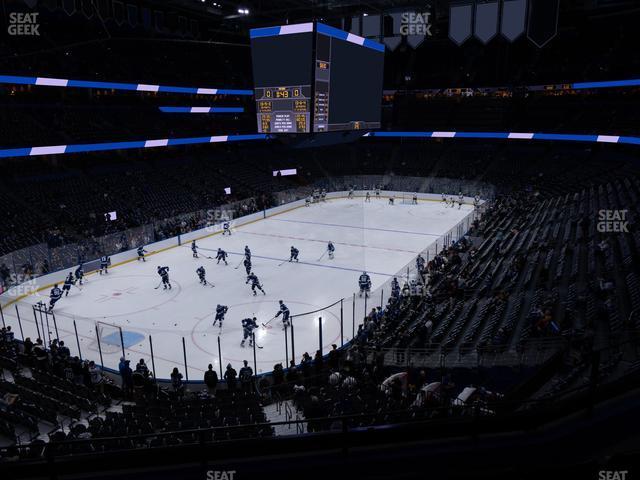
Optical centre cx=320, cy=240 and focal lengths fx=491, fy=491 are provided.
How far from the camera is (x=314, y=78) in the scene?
13.0 metres

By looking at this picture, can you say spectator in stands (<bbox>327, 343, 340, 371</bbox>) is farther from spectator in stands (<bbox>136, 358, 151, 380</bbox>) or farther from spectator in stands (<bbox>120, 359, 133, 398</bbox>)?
spectator in stands (<bbox>120, 359, 133, 398</bbox>)

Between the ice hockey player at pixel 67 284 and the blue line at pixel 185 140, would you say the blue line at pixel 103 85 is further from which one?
the ice hockey player at pixel 67 284

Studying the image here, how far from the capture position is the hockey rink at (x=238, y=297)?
13.5 meters

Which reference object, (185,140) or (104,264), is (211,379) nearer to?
(104,264)

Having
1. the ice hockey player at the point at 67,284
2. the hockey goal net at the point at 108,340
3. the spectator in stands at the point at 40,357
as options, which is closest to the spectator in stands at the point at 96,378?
the spectator in stands at the point at 40,357

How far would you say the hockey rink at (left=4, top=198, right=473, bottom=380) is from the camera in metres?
13.5

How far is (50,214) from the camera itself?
24781 mm

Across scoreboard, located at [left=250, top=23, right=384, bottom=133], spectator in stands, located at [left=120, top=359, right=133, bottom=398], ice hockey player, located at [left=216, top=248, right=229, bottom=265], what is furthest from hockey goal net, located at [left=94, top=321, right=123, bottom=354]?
ice hockey player, located at [left=216, top=248, right=229, bottom=265]

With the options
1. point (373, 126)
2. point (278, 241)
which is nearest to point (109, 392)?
point (373, 126)
